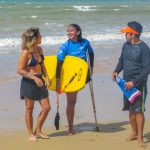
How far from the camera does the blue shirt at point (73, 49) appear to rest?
6.95 meters

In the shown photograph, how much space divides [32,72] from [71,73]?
65cm

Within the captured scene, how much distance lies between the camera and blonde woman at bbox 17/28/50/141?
6.57 metres

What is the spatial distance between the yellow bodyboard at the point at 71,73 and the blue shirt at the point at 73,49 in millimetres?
65

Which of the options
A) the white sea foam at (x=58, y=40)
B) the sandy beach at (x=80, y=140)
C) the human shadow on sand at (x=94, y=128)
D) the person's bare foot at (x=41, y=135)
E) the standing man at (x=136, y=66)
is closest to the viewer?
the standing man at (x=136, y=66)

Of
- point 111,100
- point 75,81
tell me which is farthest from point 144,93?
point 111,100

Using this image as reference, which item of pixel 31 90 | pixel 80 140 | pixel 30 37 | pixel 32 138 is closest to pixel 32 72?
pixel 31 90

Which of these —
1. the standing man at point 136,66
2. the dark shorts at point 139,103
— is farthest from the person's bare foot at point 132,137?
the dark shorts at point 139,103

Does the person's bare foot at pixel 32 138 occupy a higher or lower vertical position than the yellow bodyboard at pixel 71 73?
lower

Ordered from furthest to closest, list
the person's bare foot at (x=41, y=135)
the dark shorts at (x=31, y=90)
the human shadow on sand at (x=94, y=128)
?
the human shadow on sand at (x=94, y=128) → the person's bare foot at (x=41, y=135) → the dark shorts at (x=31, y=90)

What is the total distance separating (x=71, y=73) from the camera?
708 centimetres

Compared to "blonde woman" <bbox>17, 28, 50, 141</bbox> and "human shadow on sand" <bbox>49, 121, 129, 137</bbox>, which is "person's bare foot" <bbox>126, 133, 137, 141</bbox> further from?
"blonde woman" <bbox>17, 28, 50, 141</bbox>

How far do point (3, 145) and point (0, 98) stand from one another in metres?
2.70

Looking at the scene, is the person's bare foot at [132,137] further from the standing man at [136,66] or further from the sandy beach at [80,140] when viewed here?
the standing man at [136,66]

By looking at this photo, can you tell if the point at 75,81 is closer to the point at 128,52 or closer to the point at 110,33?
the point at 128,52
